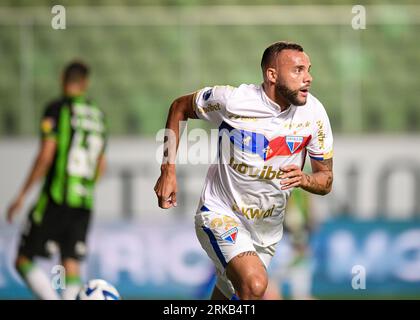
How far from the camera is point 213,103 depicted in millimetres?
6543

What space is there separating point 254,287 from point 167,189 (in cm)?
83

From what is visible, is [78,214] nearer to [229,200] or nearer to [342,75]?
[229,200]

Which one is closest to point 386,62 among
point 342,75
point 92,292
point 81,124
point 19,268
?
point 342,75

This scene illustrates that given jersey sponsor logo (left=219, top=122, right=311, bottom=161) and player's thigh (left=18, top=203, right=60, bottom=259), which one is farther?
player's thigh (left=18, top=203, right=60, bottom=259)

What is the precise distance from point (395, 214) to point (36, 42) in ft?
16.8

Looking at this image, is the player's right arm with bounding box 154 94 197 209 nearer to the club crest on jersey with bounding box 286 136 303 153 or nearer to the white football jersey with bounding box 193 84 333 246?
the white football jersey with bounding box 193 84 333 246

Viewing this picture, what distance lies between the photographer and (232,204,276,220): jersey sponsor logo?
6609mm

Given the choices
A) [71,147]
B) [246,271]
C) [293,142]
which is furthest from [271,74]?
[71,147]

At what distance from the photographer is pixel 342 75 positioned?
43.8 feet

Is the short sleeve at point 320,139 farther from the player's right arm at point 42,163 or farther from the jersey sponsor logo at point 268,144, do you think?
the player's right arm at point 42,163

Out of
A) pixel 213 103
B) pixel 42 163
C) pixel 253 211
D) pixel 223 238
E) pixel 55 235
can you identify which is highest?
pixel 213 103

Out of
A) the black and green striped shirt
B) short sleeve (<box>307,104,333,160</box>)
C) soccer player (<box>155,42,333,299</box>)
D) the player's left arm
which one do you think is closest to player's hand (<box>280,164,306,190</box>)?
the player's left arm

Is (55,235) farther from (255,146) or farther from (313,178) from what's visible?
(313,178)

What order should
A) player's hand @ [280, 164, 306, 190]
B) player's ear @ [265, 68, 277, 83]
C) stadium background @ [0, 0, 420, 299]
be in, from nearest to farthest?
1. player's hand @ [280, 164, 306, 190]
2. player's ear @ [265, 68, 277, 83]
3. stadium background @ [0, 0, 420, 299]
